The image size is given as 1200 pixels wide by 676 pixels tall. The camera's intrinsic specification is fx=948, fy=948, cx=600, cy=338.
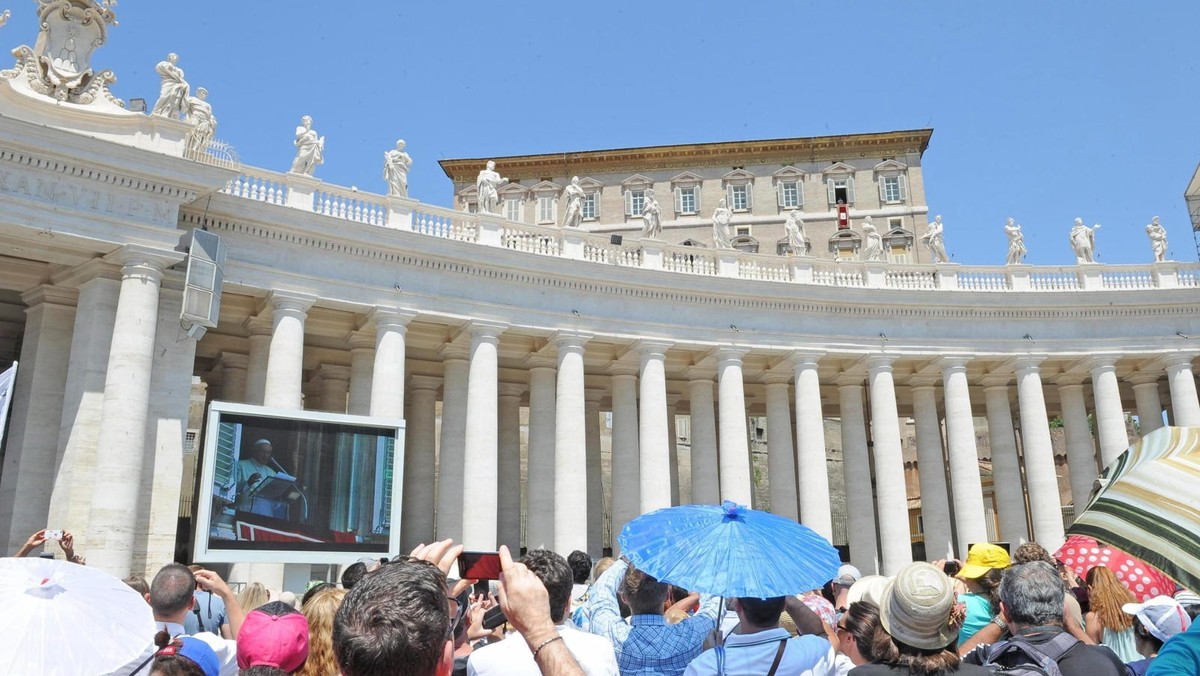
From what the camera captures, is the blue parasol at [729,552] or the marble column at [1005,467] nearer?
the blue parasol at [729,552]

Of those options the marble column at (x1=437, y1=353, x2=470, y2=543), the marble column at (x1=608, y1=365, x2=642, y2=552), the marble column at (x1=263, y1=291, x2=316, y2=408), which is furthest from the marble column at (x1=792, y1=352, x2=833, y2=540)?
the marble column at (x1=263, y1=291, x2=316, y2=408)

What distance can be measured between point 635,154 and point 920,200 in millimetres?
23576

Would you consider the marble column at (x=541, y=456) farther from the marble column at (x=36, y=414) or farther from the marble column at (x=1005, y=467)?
the marble column at (x=1005, y=467)

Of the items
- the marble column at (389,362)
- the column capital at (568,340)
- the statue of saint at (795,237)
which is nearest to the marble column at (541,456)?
the column capital at (568,340)

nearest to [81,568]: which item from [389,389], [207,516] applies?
[207,516]

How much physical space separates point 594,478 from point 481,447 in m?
11.0

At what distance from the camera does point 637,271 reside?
36.8 m

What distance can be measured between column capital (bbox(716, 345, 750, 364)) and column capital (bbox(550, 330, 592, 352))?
233 inches

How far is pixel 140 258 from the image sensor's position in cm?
2666

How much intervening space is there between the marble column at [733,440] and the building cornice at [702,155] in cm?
4337

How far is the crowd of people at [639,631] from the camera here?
4.28m

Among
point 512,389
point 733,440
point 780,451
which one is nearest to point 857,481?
point 780,451

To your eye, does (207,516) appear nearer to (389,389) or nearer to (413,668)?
(389,389)

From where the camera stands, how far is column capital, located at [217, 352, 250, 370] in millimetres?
37344
